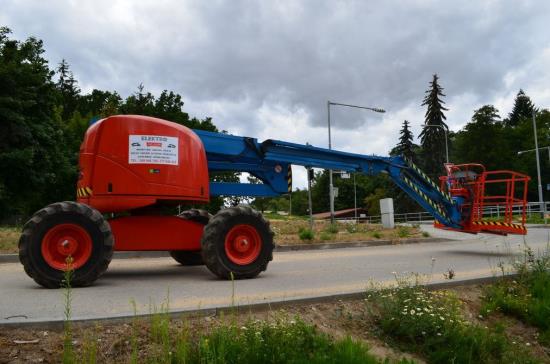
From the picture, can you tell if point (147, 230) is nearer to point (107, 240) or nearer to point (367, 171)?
point (107, 240)

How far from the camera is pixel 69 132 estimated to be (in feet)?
135

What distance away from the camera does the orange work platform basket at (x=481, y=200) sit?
1333cm

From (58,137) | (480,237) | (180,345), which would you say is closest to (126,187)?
(180,345)

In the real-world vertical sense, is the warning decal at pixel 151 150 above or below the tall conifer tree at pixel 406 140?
below

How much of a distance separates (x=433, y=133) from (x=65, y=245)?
68.9 meters

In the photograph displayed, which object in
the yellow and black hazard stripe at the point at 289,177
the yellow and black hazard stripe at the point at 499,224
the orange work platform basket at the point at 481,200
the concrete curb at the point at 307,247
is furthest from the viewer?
the yellow and black hazard stripe at the point at 499,224

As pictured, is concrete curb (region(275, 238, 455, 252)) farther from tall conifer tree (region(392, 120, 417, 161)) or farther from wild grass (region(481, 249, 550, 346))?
tall conifer tree (region(392, 120, 417, 161))

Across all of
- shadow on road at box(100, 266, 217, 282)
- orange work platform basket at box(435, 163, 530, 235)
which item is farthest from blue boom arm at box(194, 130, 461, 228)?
orange work platform basket at box(435, 163, 530, 235)

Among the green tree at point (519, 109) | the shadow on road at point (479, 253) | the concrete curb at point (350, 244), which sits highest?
the green tree at point (519, 109)

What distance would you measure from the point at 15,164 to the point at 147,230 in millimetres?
24139

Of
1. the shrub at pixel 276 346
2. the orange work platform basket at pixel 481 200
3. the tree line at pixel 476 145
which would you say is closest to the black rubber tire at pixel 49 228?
the shrub at pixel 276 346

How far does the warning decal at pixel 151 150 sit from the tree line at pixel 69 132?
5.06 ft

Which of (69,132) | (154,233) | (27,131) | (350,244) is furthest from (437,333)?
(69,132)

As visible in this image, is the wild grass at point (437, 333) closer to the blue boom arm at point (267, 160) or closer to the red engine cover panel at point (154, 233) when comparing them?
the red engine cover panel at point (154, 233)
